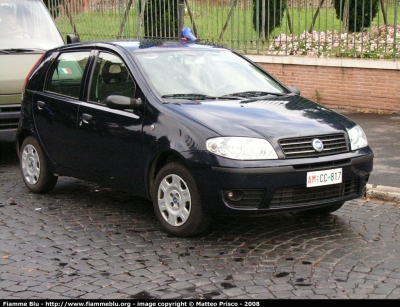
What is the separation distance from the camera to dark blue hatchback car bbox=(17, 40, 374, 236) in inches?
257

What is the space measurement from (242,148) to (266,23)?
1039 centimetres

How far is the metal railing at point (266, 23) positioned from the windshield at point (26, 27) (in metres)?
5.03

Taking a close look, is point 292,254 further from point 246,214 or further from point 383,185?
point 383,185

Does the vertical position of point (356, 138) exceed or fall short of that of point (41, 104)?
it falls short

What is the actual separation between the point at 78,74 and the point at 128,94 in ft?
3.19

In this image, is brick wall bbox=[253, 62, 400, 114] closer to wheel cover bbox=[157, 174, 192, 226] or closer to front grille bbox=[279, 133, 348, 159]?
front grille bbox=[279, 133, 348, 159]

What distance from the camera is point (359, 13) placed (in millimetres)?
14719

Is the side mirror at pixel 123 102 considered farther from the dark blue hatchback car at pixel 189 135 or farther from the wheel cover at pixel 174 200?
the wheel cover at pixel 174 200

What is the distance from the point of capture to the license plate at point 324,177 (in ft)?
21.7

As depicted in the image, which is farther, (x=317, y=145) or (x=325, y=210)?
(x=325, y=210)

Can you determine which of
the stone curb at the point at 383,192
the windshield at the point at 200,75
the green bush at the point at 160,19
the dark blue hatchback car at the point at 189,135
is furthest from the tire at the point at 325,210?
the green bush at the point at 160,19

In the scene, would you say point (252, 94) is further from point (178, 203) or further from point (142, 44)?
point (178, 203)

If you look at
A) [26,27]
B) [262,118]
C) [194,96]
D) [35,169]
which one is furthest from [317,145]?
[26,27]

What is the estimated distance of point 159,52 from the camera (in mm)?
7895
